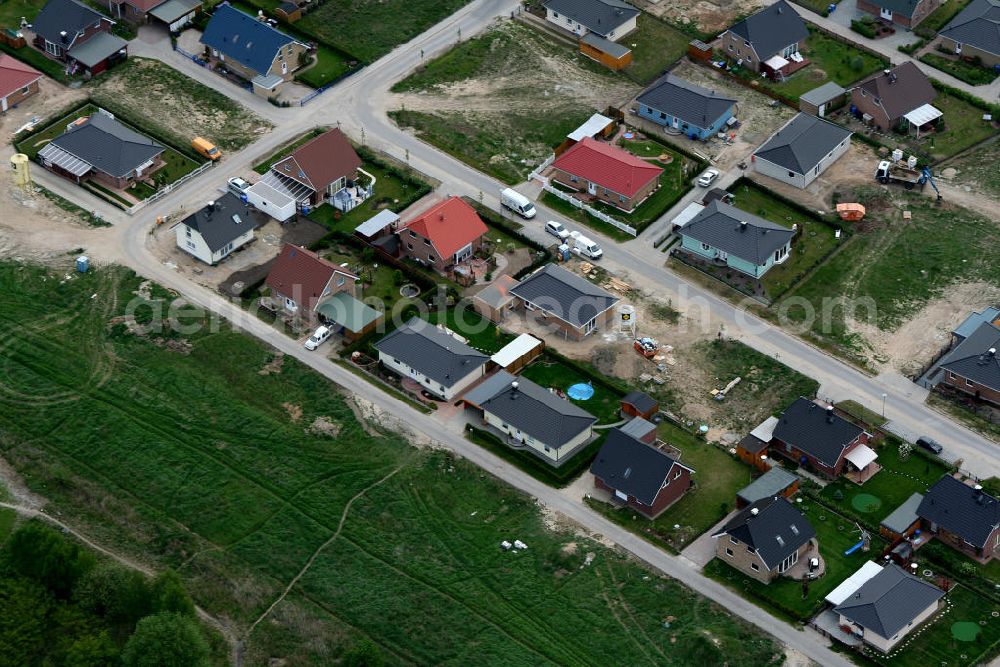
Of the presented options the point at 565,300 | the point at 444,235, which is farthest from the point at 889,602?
the point at 444,235

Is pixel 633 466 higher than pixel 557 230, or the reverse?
pixel 633 466

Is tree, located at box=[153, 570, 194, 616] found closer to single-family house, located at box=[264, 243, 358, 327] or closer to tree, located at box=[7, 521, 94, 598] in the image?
tree, located at box=[7, 521, 94, 598]

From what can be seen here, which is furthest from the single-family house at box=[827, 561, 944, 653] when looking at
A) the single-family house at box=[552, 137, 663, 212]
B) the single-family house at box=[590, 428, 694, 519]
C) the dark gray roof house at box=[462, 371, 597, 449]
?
the single-family house at box=[552, 137, 663, 212]

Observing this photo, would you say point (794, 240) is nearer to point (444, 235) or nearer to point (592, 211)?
point (592, 211)

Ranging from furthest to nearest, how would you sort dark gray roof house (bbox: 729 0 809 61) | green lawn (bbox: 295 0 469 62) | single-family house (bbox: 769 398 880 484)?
green lawn (bbox: 295 0 469 62), dark gray roof house (bbox: 729 0 809 61), single-family house (bbox: 769 398 880 484)

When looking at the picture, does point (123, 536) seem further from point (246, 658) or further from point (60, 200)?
point (60, 200)
